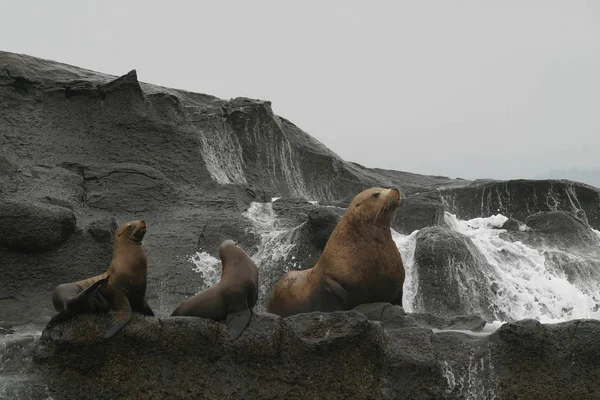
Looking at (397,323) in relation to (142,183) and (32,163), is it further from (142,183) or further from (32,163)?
(32,163)

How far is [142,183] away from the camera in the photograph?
12.4m

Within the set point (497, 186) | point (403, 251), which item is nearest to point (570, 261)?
point (403, 251)

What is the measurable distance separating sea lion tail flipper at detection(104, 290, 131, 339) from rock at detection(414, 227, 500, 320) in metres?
4.13

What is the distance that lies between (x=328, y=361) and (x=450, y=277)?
414 centimetres

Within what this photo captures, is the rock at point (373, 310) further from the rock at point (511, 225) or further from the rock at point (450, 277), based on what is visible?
the rock at point (511, 225)

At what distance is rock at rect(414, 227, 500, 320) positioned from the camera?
33.3ft

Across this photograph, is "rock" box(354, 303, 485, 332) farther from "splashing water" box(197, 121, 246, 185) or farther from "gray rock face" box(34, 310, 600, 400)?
"splashing water" box(197, 121, 246, 185)

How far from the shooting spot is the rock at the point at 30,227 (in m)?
10.1

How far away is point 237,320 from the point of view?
6859 millimetres

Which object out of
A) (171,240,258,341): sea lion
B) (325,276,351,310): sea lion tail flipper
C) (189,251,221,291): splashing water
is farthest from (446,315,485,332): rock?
(189,251,221,291): splashing water

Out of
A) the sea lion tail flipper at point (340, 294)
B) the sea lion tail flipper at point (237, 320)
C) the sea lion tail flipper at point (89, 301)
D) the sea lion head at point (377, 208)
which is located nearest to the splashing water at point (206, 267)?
the sea lion head at point (377, 208)

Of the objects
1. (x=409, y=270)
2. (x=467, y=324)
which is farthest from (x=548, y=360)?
(x=409, y=270)

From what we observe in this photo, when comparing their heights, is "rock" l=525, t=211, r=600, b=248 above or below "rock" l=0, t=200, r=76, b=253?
above

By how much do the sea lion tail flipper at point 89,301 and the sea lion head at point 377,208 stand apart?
2.48 m
